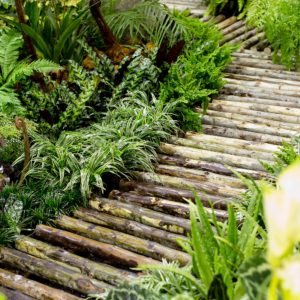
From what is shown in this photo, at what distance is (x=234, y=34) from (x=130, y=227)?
12.4 feet

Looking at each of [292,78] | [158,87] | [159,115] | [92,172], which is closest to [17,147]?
[92,172]

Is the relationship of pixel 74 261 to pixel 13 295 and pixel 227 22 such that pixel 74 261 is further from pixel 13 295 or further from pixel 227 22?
pixel 227 22

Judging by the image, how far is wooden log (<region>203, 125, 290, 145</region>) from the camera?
14.2 ft

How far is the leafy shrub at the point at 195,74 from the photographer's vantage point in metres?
4.72

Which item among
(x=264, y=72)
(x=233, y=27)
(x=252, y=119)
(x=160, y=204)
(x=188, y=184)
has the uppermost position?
(x=233, y=27)

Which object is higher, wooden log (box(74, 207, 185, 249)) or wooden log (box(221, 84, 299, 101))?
wooden log (box(221, 84, 299, 101))

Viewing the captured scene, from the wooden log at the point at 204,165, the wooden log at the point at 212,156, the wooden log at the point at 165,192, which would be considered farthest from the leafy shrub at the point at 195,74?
the wooden log at the point at 165,192

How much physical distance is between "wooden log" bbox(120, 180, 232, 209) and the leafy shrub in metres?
0.92

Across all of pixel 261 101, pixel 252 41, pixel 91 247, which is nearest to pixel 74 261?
pixel 91 247

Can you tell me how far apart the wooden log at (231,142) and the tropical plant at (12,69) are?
4.18 feet

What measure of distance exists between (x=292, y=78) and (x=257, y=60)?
61 centimetres

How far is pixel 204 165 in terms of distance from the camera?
4.09 m

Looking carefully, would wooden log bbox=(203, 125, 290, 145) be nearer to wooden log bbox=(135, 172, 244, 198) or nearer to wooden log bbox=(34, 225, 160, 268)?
wooden log bbox=(135, 172, 244, 198)

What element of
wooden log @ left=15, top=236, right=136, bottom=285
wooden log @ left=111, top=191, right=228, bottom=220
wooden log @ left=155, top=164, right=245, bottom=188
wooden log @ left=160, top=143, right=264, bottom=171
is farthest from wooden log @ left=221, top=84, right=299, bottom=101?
wooden log @ left=15, top=236, right=136, bottom=285
